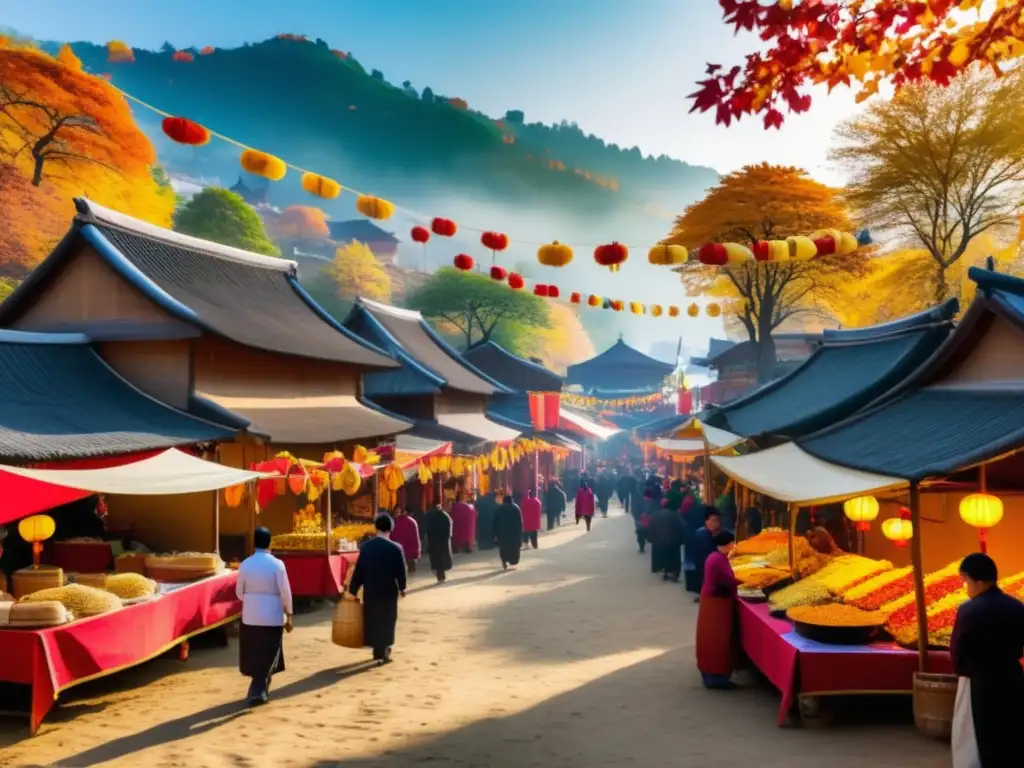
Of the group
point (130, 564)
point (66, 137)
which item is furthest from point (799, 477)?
point (66, 137)

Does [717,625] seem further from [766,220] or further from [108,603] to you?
[766,220]

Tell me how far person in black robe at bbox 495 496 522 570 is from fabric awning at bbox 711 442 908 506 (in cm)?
800

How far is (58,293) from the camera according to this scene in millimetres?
16906

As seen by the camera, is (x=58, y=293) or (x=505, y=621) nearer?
(x=505, y=621)

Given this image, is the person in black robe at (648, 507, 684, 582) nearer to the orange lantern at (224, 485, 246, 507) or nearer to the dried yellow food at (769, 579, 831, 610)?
the dried yellow food at (769, 579, 831, 610)

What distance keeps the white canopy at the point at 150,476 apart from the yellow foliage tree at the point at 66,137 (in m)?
38.1

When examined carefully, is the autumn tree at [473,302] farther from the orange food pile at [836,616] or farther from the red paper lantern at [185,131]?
the orange food pile at [836,616]

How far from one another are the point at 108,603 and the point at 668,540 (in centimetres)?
1136

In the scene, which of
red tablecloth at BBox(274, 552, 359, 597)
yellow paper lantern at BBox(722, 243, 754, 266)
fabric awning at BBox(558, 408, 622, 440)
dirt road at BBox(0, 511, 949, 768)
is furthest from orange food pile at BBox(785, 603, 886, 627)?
fabric awning at BBox(558, 408, 622, 440)

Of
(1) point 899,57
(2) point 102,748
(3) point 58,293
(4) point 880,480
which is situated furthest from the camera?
(3) point 58,293

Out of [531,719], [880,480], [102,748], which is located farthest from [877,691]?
[102,748]

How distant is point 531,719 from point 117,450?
7.01 meters

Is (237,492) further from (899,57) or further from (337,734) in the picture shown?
(899,57)

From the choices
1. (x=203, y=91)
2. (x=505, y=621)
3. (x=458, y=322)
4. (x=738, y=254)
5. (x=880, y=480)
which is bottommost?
(x=505, y=621)
